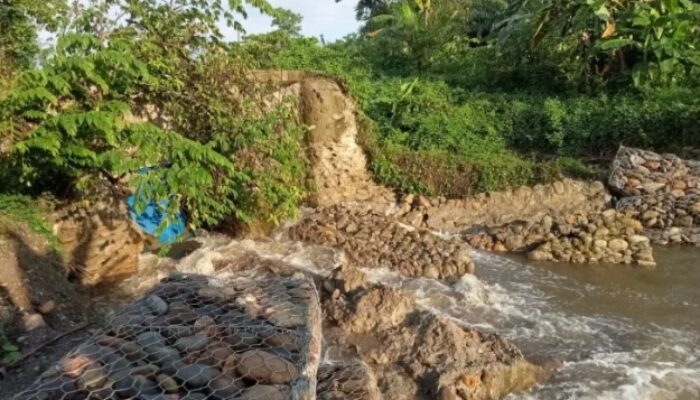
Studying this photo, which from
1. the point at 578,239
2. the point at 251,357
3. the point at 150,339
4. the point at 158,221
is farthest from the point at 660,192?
the point at 150,339

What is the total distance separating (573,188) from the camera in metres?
13.1

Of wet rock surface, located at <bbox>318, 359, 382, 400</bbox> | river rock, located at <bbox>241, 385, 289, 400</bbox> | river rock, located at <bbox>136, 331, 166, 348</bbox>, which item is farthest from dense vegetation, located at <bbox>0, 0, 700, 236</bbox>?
river rock, located at <bbox>241, 385, 289, 400</bbox>

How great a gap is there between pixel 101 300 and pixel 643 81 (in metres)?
14.5

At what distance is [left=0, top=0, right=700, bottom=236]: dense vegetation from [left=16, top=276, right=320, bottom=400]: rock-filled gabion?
4.12 metres

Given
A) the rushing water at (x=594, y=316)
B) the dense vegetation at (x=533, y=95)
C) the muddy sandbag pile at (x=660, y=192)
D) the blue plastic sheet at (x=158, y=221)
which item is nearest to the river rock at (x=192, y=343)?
the rushing water at (x=594, y=316)

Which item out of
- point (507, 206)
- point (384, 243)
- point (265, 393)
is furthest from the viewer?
point (507, 206)

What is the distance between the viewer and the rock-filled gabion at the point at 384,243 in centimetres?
1007

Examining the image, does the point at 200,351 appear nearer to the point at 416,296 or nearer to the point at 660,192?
the point at 416,296

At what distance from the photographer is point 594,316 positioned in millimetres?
8336

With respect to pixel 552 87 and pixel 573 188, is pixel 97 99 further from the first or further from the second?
pixel 552 87

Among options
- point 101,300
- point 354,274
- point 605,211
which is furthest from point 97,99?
point 605,211

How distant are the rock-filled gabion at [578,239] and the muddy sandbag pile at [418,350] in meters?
4.78

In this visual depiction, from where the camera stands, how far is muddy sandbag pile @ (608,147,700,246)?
1185 cm

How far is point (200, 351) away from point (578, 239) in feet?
31.6
